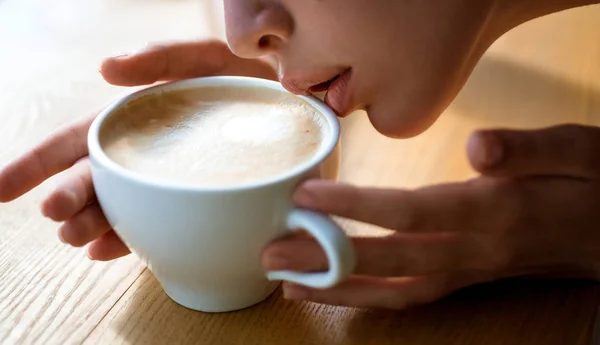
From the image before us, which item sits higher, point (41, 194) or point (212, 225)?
point (212, 225)

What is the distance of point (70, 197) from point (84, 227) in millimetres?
24

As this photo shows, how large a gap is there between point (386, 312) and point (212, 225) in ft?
0.45

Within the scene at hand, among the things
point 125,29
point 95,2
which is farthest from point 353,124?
point 95,2

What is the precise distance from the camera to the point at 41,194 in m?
0.56

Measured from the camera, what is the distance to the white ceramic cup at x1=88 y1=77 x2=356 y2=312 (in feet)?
1.22

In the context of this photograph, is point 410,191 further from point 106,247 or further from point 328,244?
point 106,247

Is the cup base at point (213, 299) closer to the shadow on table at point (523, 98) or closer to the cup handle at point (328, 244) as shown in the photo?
the cup handle at point (328, 244)

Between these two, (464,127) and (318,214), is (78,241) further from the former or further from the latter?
(464,127)

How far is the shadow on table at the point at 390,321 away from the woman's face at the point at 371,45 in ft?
0.50

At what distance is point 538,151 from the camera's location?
40cm

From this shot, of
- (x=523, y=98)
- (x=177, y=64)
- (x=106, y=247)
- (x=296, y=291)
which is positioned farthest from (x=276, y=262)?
(x=523, y=98)

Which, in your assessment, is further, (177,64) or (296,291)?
(177,64)

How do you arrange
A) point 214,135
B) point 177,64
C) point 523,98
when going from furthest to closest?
point 523,98, point 177,64, point 214,135

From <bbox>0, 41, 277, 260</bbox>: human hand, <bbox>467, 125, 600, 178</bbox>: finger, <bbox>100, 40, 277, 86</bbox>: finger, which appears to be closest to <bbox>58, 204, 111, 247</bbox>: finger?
<bbox>0, 41, 277, 260</bbox>: human hand
